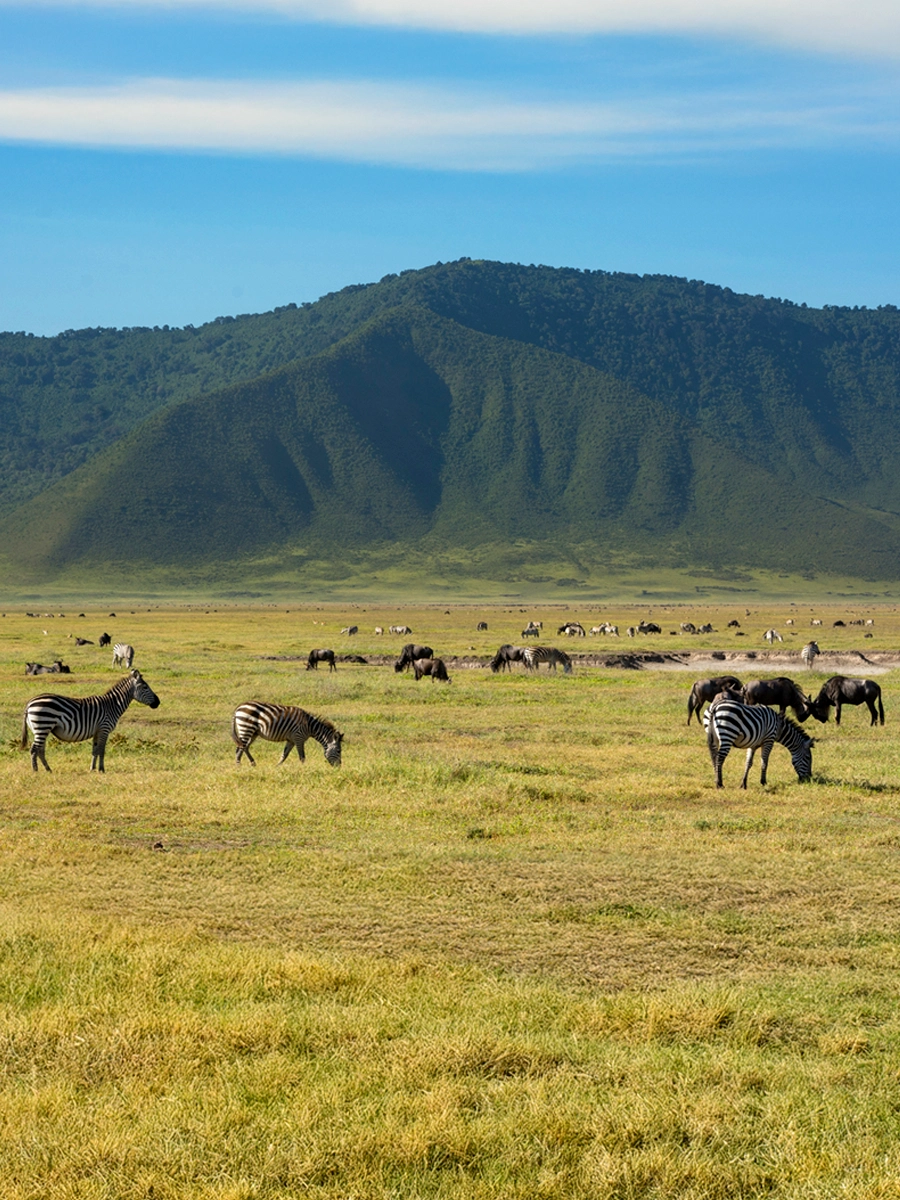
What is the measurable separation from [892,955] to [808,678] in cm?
3313

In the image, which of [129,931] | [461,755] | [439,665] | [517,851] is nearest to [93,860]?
[129,931]

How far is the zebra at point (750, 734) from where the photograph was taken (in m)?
18.7

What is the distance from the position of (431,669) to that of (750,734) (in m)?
20.9

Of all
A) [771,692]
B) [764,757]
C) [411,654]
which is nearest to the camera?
[764,757]

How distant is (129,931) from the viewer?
10.6 meters

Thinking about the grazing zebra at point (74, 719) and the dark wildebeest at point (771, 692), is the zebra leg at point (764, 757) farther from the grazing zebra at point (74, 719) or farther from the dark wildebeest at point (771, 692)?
the grazing zebra at point (74, 719)

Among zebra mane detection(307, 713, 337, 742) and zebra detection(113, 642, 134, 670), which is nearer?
zebra mane detection(307, 713, 337, 742)

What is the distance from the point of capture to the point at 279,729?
20469 millimetres

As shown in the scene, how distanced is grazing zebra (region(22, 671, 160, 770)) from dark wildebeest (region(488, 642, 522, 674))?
24.6 m

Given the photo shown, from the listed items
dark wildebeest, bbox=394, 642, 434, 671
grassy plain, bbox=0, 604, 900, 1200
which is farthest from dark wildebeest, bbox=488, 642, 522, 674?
grassy plain, bbox=0, 604, 900, 1200

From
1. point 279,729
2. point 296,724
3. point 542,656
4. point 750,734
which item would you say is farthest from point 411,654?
point 750,734

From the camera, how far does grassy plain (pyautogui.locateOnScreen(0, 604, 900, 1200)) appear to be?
659cm

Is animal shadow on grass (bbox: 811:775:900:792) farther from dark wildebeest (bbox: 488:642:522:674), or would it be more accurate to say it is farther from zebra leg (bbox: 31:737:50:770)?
dark wildebeest (bbox: 488:642:522:674)

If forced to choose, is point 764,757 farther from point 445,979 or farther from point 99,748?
point 445,979
